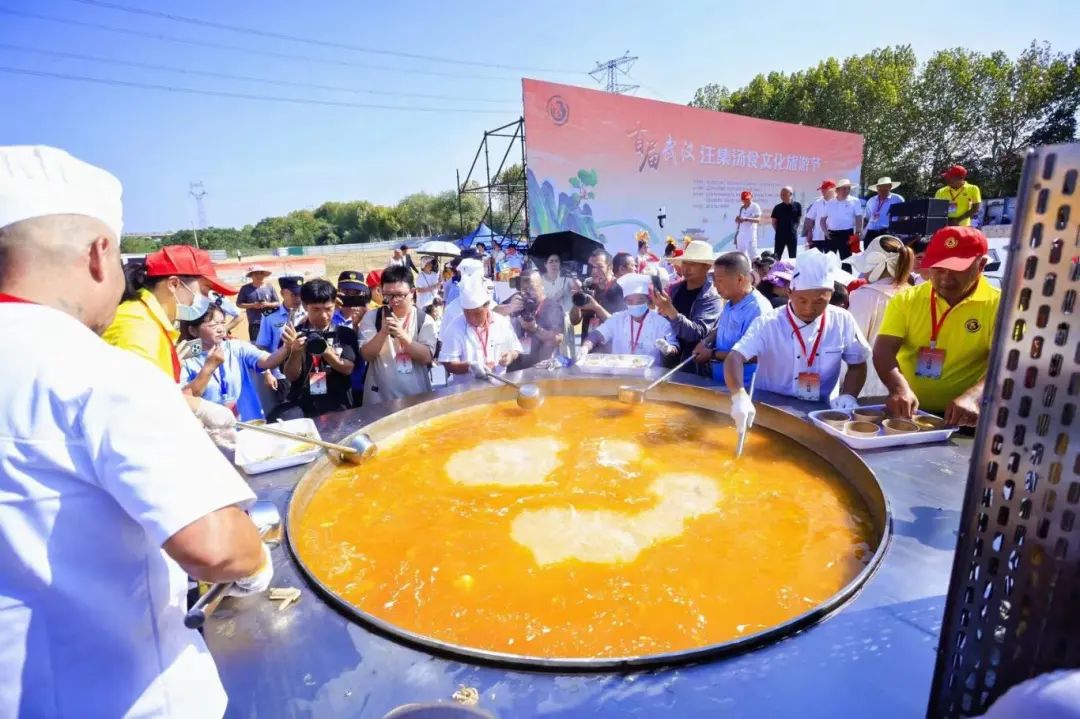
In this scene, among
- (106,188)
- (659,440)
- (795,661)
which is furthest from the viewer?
(659,440)

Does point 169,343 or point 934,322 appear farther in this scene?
point 934,322

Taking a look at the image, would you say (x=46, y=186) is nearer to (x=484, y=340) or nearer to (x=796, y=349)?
(x=484, y=340)

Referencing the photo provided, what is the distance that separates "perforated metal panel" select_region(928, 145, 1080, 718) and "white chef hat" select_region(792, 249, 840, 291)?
2696mm

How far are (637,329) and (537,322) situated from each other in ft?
4.09

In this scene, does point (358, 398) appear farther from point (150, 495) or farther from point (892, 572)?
point (892, 572)

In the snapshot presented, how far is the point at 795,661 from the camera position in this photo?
1380 mm

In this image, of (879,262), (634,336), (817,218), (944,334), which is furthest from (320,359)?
(817,218)

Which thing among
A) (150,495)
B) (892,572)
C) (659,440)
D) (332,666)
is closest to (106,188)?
(150,495)

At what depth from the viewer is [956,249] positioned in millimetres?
2807

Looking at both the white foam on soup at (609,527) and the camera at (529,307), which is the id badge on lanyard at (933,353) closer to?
the white foam on soup at (609,527)

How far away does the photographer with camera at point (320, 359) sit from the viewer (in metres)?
3.93

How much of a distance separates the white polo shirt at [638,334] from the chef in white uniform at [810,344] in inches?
50.2

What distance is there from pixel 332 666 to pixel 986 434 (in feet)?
5.23

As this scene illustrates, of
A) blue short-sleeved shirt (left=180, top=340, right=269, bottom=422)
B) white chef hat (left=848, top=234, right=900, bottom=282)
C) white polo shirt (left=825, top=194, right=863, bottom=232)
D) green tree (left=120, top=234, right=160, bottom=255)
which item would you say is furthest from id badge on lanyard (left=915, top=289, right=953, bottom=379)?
green tree (left=120, top=234, right=160, bottom=255)
